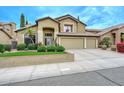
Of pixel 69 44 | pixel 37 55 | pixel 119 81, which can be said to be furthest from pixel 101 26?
pixel 119 81

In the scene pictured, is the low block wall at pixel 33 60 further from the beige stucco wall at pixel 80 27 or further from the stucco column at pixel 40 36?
the beige stucco wall at pixel 80 27

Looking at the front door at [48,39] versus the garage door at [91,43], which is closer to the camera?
the front door at [48,39]

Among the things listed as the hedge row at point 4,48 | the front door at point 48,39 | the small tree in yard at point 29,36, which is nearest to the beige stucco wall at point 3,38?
the small tree in yard at point 29,36

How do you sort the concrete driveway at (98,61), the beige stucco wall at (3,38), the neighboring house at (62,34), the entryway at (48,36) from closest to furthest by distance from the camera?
the concrete driveway at (98,61) → the neighboring house at (62,34) → the beige stucco wall at (3,38) → the entryway at (48,36)

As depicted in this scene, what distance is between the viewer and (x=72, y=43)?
24.3 metres

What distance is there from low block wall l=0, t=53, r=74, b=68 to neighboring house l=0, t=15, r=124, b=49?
11247 millimetres

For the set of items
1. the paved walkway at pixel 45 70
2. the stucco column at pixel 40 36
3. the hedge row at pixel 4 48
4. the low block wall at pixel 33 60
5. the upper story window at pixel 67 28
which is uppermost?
the upper story window at pixel 67 28

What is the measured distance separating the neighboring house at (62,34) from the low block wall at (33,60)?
11.2 meters

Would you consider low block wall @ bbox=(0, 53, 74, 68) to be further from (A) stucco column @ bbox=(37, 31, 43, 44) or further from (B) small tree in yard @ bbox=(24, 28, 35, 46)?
(A) stucco column @ bbox=(37, 31, 43, 44)

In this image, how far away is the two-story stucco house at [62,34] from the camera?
2267 centimetres

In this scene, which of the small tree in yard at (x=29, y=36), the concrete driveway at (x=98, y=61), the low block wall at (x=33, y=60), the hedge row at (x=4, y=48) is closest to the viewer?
the concrete driveway at (x=98, y=61)
